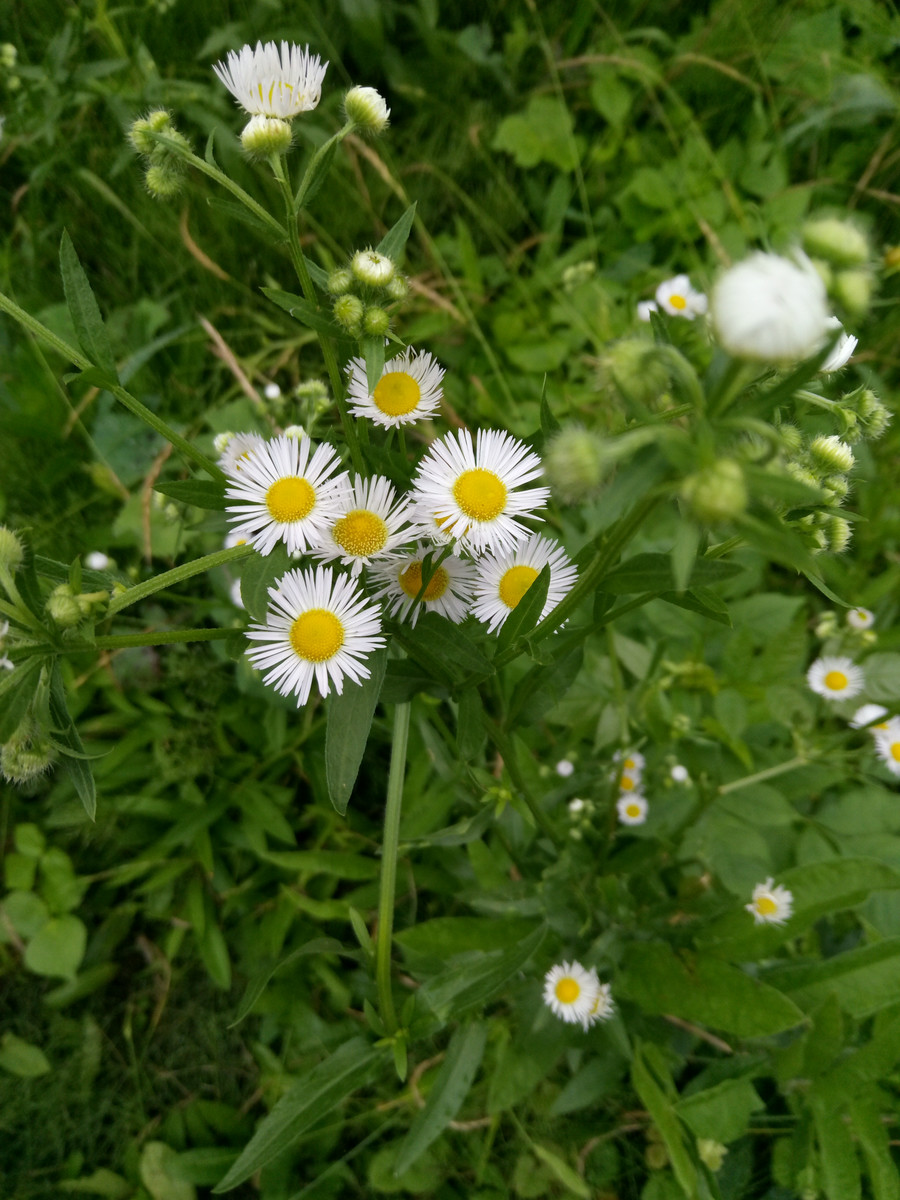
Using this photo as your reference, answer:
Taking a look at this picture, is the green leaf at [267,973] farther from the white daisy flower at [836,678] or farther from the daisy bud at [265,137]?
the white daisy flower at [836,678]

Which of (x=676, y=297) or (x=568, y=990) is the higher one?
(x=676, y=297)

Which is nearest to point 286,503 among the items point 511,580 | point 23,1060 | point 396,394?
point 396,394

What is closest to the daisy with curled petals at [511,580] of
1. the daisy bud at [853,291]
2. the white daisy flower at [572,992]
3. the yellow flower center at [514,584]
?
the yellow flower center at [514,584]

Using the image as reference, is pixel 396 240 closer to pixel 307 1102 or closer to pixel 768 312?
pixel 768 312

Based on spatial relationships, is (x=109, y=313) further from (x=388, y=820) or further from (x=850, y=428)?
(x=850, y=428)

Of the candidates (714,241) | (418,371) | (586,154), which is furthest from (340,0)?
(418,371)

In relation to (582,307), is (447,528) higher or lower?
lower
